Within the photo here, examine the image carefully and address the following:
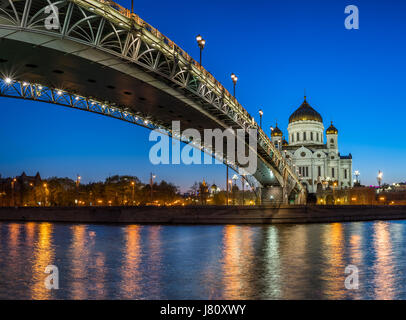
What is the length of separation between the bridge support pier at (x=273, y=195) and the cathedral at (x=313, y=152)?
169ft

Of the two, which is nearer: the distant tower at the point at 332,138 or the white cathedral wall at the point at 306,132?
the white cathedral wall at the point at 306,132

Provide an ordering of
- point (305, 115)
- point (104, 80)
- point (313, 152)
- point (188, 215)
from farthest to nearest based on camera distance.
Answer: point (305, 115), point (313, 152), point (188, 215), point (104, 80)

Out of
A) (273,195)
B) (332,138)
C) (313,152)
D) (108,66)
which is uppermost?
(332,138)

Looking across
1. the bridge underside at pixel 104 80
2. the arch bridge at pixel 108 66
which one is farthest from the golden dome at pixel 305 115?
the bridge underside at pixel 104 80

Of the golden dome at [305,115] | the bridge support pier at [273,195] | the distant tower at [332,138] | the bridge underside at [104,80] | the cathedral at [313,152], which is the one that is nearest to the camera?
the bridge underside at [104,80]

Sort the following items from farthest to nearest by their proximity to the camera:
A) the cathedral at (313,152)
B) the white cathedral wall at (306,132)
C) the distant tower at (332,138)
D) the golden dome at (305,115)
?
the distant tower at (332,138)
the white cathedral wall at (306,132)
the golden dome at (305,115)
the cathedral at (313,152)

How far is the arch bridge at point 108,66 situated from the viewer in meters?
19.6

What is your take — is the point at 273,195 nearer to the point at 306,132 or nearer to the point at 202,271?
the point at 202,271

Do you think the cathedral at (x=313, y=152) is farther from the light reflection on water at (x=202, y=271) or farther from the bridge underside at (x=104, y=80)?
the light reflection on water at (x=202, y=271)

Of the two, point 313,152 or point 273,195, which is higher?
point 313,152

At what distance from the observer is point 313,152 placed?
119 m

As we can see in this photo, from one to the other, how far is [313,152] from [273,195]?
58.1m

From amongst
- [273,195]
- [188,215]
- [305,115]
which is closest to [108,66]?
[188,215]

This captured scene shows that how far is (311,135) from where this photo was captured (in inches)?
4877
